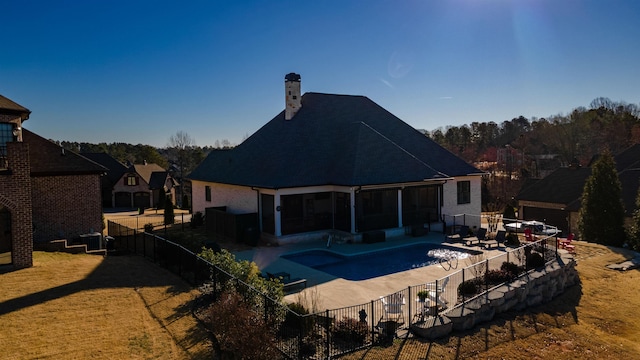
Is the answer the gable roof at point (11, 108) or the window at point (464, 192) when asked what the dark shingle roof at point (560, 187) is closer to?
the window at point (464, 192)

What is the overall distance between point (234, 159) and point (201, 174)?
3498mm

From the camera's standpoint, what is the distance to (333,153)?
23688mm

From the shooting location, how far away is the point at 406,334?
30.5ft

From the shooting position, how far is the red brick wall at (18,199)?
1350 cm

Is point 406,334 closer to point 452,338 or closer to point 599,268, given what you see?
point 452,338

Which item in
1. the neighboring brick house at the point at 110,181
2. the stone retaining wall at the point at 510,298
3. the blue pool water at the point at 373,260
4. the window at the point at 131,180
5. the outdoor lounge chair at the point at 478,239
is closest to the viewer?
the stone retaining wall at the point at 510,298

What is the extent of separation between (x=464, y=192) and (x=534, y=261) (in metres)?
11.8

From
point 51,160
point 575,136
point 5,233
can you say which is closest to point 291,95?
point 51,160

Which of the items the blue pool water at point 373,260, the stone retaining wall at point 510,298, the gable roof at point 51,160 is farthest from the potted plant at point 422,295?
the gable roof at point 51,160

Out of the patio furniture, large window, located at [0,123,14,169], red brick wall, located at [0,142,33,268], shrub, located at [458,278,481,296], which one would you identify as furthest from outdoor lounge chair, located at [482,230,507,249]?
large window, located at [0,123,14,169]

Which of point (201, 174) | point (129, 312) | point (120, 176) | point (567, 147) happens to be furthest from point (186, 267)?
point (567, 147)

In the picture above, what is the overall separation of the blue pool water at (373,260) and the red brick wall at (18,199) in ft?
30.8

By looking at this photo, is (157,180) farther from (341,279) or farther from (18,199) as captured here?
(341,279)

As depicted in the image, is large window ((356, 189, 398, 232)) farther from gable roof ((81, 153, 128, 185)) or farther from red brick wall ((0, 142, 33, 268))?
gable roof ((81, 153, 128, 185))
